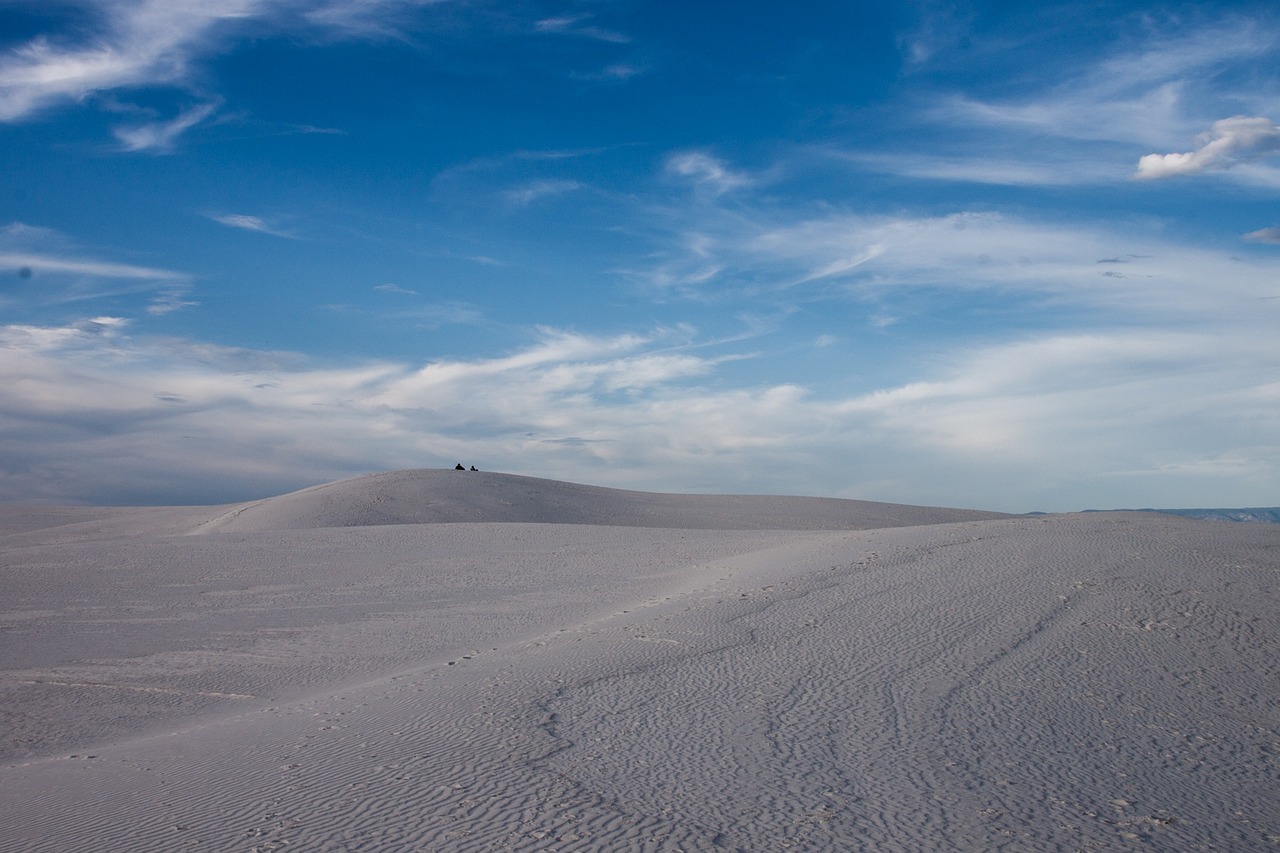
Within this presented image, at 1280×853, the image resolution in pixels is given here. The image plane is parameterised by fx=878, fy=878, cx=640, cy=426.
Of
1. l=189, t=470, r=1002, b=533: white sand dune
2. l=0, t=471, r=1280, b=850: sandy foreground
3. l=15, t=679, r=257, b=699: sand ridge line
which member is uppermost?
l=189, t=470, r=1002, b=533: white sand dune

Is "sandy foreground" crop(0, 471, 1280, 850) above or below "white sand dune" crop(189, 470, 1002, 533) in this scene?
below

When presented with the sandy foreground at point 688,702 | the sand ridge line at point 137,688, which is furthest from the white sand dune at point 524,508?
the sand ridge line at point 137,688

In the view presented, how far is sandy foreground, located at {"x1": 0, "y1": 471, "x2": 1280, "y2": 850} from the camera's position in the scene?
4324 millimetres

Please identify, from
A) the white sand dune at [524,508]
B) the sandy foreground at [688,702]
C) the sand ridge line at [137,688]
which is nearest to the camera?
the sandy foreground at [688,702]

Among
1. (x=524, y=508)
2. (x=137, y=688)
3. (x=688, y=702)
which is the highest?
(x=524, y=508)

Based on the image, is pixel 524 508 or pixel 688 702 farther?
pixel 524 508

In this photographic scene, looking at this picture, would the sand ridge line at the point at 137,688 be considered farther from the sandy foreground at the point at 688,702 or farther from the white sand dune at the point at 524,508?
the white sand dune at the point at 524,508

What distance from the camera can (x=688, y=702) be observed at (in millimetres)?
6188

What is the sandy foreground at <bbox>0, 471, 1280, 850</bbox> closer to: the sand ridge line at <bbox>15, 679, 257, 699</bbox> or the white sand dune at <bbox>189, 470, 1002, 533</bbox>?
the sand ridge line at <bbox>15, 679, 257, 699</bbox>

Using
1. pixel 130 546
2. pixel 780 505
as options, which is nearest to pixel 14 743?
pixel 130 546

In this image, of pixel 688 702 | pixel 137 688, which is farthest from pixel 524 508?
pixel 688 702

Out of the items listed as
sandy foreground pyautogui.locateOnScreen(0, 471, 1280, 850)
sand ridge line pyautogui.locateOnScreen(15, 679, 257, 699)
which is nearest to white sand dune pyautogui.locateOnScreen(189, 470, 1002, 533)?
sandy foreground pyautogui.locateOnScreen(0, 471, 1280, 850)

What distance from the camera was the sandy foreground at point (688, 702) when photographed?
4324mm

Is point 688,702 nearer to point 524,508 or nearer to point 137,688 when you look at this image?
point 137,688
